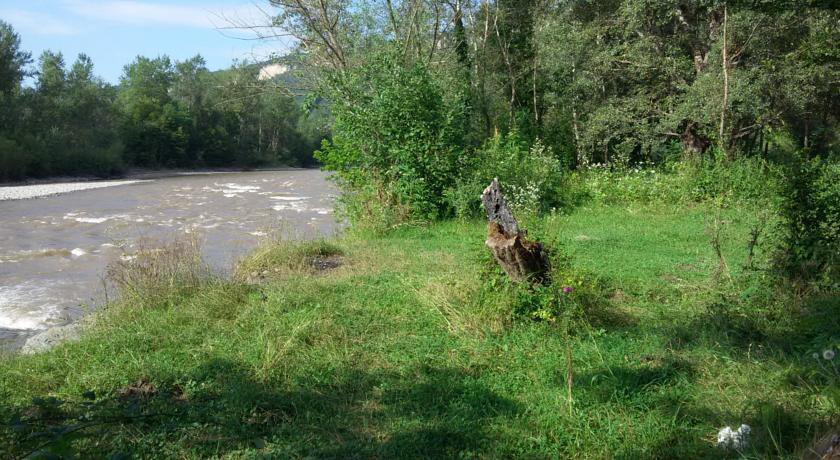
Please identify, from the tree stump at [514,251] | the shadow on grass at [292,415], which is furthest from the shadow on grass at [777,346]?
the shadow on grass at [292,415]

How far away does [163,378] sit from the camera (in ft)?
16.2

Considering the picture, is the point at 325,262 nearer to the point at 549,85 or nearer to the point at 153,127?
the point at 549,85

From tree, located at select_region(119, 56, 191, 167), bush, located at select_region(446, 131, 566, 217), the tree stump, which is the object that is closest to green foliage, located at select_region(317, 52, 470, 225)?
bush, located at select_region(446, 131, 566, 217)

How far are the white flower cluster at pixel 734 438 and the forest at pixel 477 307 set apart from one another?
1cm

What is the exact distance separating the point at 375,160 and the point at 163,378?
8.60 m

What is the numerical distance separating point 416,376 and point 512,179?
931cm

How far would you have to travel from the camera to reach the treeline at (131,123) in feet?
146

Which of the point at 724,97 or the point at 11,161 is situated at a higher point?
the point at 724,97

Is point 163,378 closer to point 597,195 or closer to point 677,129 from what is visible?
point 597,195

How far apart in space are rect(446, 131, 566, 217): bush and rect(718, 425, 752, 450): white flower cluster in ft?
28.3

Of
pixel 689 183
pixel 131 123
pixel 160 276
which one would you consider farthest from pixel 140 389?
pixel 131 123

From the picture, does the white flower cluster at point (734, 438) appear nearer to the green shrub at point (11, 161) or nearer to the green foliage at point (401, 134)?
the green foliage at point (401, 134)

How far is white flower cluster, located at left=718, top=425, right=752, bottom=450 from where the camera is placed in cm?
344

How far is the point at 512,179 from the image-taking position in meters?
13.7
